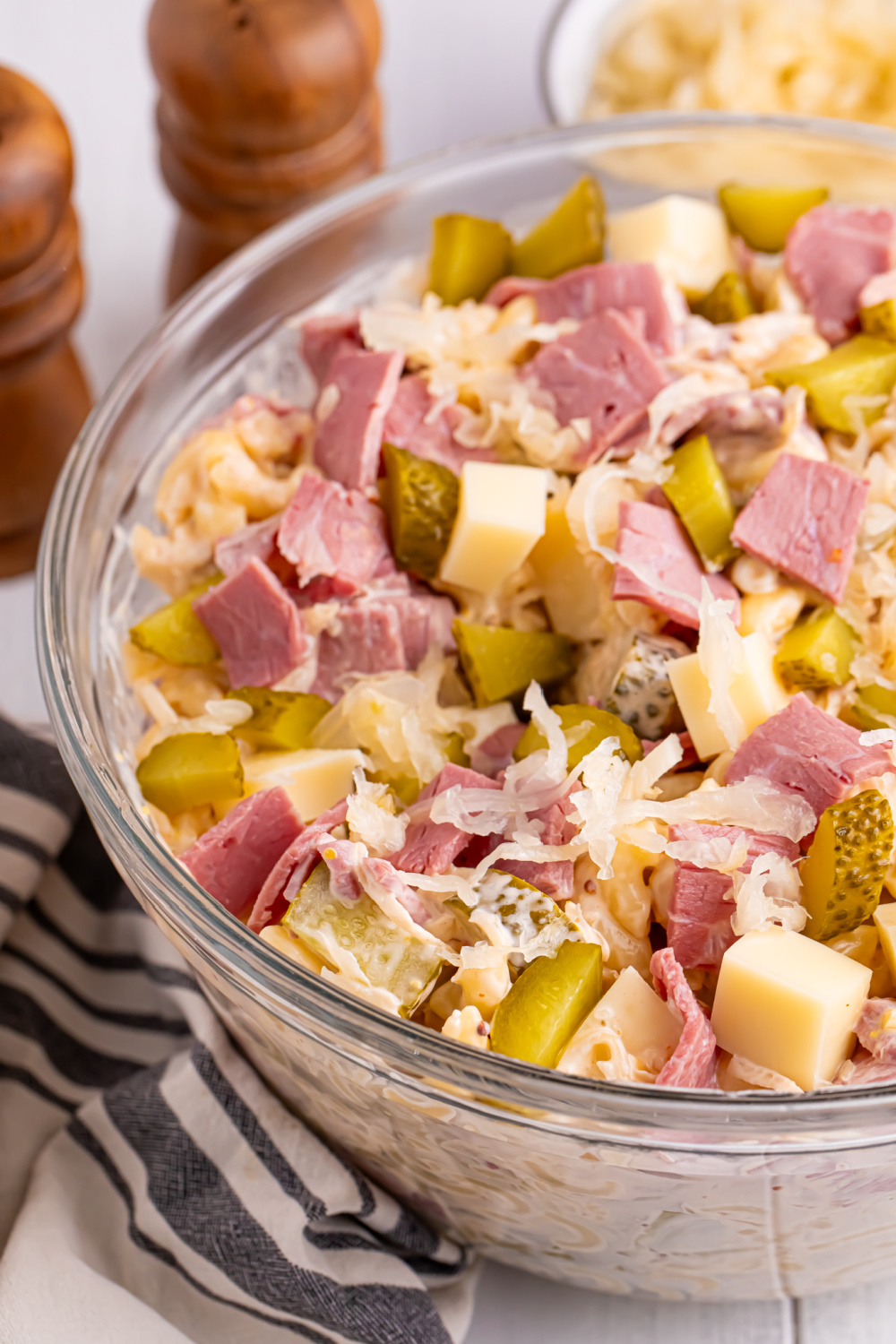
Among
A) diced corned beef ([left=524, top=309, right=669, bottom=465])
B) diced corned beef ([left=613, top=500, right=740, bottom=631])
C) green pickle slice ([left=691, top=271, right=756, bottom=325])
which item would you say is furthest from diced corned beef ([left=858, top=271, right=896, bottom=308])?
diced corned beef ([left=613, top=500, right=740, bottom=631])

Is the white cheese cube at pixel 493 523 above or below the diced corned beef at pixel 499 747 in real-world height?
above

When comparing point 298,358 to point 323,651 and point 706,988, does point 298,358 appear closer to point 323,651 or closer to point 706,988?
point 323,651

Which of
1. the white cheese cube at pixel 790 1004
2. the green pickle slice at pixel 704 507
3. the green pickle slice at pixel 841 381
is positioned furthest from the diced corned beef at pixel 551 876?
Answer: the green pickle slice at pixel 841 381

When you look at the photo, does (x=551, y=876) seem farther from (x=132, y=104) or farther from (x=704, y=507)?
(x=132, y=104)

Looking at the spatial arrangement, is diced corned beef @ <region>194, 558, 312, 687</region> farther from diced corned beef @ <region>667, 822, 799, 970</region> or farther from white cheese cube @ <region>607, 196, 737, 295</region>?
white cheese cube @ <region>607, 196, 737, 295</region>

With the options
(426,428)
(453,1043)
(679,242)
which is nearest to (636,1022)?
(453,1043)

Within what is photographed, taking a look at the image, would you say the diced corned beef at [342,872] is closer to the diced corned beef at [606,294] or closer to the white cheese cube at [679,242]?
the diced corned beef at [606,294]
